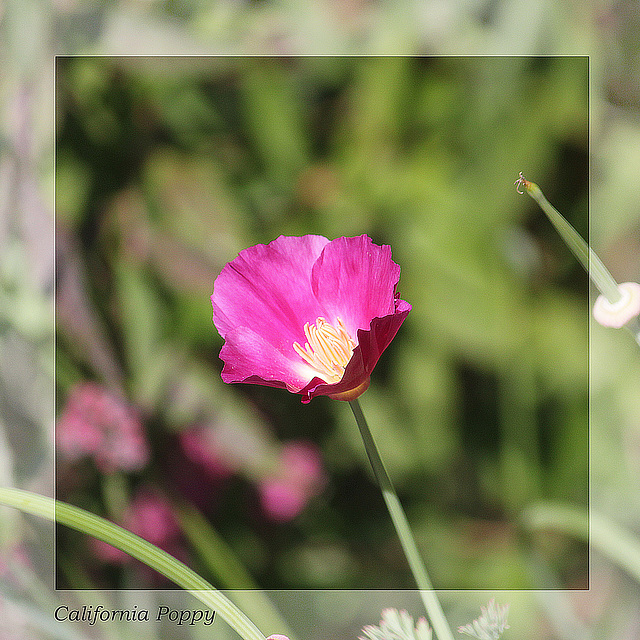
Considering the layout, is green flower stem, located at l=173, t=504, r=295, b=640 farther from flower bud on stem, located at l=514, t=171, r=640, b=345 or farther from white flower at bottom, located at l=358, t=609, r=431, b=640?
flower bud on stem, located at l=514, t=171, r=640, b=345

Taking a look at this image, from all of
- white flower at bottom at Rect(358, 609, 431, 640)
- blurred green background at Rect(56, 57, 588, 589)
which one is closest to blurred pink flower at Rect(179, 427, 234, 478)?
blurred green background at Rect(56, 57, 588, 589)

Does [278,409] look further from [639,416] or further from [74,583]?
[639,416]

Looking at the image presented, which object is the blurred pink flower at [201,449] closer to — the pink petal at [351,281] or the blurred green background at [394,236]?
the blurred green background at [394,236]

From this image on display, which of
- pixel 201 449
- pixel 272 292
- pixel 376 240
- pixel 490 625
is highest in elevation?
pixel 376 240

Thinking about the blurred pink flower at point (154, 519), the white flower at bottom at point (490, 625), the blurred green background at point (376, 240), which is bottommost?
the white flower at bottom at point (490, 625)

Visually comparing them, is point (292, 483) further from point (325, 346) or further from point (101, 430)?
point (325, 346)

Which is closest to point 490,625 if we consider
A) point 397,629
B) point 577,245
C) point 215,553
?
point 397,629

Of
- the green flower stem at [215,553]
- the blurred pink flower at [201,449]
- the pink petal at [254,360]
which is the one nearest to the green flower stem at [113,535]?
the pink petal at [254,360]
